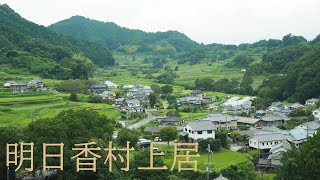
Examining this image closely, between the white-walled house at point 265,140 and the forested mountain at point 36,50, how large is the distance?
3242 centimetres

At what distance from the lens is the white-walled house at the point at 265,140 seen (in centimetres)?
2709

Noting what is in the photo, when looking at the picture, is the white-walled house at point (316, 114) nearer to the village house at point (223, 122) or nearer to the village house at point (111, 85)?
the village house at point (223, 122)

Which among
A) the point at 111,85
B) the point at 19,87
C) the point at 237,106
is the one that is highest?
the point at 19,87

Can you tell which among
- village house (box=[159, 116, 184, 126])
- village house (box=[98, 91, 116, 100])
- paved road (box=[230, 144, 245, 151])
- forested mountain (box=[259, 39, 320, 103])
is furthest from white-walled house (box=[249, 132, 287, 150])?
village house (box=[98, 91, 116, 100])

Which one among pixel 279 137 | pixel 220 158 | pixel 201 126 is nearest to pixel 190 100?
pixel 201 126

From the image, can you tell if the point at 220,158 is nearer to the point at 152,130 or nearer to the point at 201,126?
the point at 201,126

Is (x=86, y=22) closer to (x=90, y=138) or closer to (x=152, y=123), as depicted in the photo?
(x=152, y=123)

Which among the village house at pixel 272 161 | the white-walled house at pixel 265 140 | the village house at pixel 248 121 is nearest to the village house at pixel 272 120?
the village house at pixel 248 121

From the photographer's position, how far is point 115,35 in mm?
148875

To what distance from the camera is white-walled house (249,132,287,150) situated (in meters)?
27.1

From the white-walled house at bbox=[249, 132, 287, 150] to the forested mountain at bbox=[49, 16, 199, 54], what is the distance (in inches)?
3890

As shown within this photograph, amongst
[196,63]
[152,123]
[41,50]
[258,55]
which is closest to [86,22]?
[196,63]

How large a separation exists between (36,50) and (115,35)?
89891 mm

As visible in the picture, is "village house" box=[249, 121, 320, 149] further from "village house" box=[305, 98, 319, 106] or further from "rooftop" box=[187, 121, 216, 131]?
"village house" box=[305, 98, 319, 106]
